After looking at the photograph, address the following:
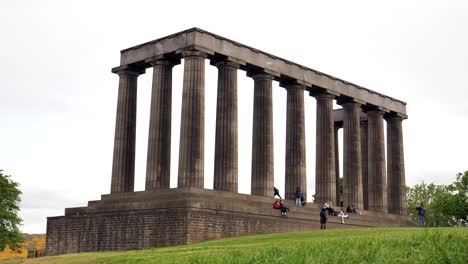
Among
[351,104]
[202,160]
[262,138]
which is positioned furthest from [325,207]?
[351,104]

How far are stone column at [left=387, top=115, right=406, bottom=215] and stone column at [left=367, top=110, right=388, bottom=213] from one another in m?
3.35

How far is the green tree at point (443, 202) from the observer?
99.2 m

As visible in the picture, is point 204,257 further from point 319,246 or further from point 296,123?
point 296,123

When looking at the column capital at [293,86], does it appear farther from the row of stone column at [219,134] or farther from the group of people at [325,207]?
the group of people at [325,207]

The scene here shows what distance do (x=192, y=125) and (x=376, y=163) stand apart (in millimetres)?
31748

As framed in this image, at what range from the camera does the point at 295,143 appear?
69.9 metres

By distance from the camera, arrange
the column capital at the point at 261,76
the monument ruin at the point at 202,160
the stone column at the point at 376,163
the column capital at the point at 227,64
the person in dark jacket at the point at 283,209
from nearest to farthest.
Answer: the monument ruin at the point at 202,160 < the person in dark jacket at the point at 283,209 < the column capital at the point at 227,64 < the column capital at the point at 261,76 < the stone column at the point at 376,163

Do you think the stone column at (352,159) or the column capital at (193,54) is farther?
the stone column at (352,159)

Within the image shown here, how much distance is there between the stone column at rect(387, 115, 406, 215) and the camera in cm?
8531

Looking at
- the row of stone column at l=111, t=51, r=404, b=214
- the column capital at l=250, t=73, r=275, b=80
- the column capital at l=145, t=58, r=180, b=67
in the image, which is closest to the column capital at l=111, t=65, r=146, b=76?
the row of stone column at l=111, t=51, r=404, b=214

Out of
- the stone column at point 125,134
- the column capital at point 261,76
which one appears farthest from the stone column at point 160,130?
the column capital at point 261,76

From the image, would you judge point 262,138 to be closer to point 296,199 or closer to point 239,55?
point 296,199

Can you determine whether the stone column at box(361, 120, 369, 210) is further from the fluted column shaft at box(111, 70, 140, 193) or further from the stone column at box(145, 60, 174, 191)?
the fluted column shaft at box(111, 70, 140, 193)

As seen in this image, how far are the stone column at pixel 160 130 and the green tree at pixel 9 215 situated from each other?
2719 centimetres
